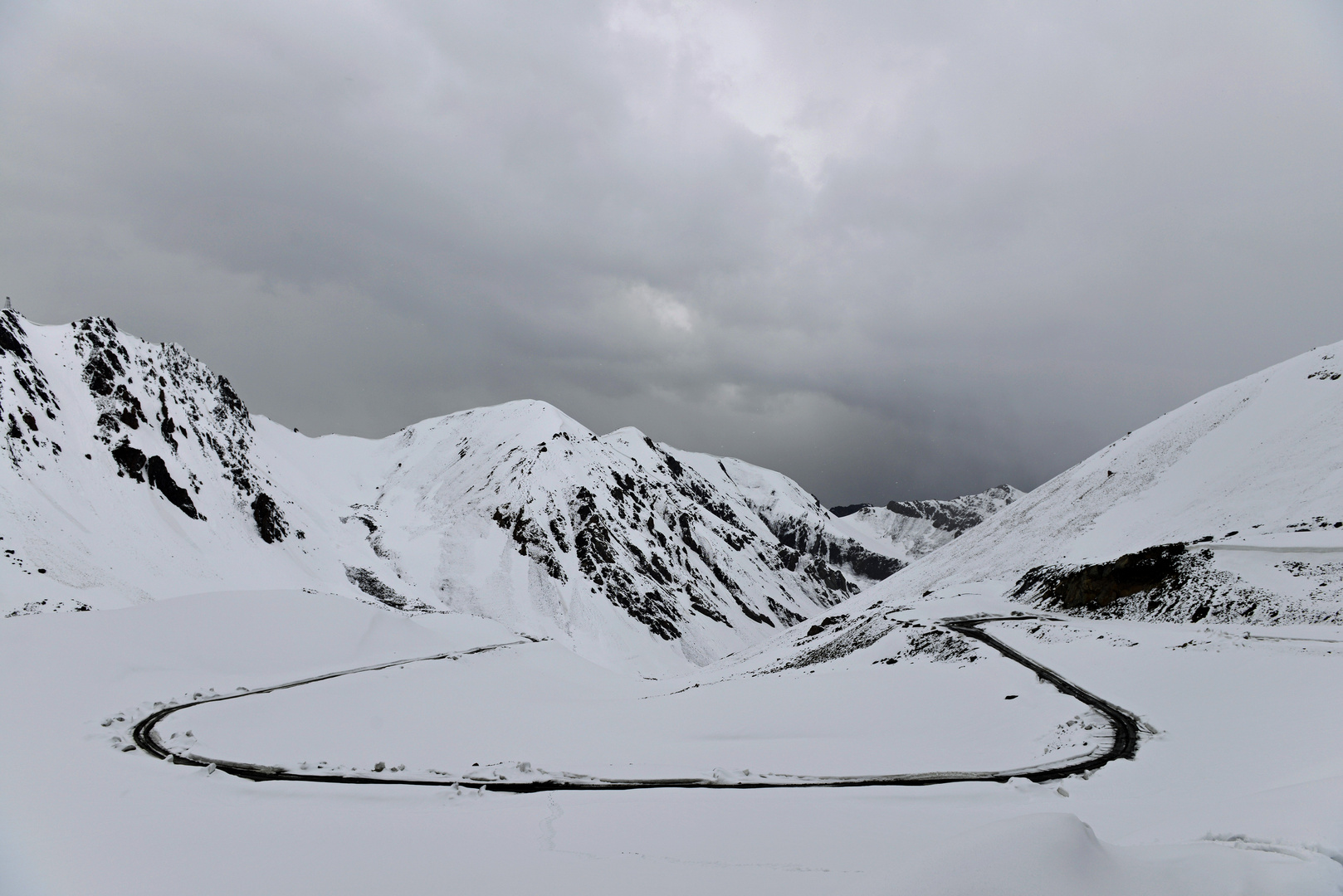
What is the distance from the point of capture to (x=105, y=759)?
17.8 meters

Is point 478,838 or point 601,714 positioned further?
point 601,714

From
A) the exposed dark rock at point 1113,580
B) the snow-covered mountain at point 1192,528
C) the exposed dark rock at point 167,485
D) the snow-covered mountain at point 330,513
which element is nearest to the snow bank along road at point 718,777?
the snow-covered mountain at point 1192,528

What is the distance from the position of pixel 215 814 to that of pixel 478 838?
22.7 ft

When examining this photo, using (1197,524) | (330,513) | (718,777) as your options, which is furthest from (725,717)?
(330,513)

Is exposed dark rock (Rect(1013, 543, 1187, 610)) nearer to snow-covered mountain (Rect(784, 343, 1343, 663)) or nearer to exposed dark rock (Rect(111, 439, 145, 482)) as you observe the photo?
snow-covered mountain (Rect(784, 343, 1343, 663))

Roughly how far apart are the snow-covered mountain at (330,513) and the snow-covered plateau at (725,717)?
3.16ft

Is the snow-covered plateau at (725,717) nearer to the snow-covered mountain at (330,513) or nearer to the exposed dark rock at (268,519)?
the snow-covered mountain at (330,513)

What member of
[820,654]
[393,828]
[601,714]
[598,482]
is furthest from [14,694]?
[598,482]

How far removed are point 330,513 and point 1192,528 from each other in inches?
5464

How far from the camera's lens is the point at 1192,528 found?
53.5 meters

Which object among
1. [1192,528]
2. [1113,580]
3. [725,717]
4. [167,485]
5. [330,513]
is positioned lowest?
[725,717]

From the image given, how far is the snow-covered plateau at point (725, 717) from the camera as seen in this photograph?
988cm

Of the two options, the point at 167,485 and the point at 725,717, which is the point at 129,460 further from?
the point at 725,717

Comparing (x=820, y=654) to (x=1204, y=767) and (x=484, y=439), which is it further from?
(x=484, y=439)
